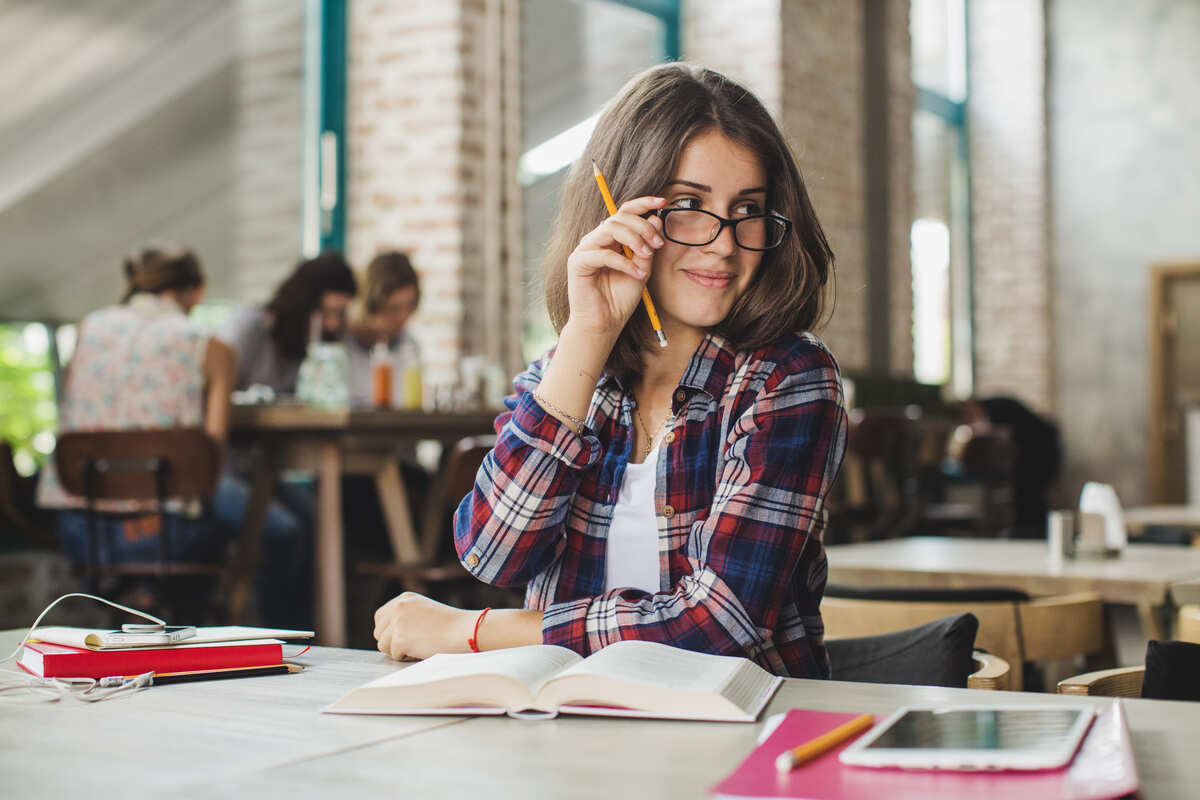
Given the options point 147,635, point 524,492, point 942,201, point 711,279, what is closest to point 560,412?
point 524,492

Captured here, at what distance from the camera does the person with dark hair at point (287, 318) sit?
4.32m

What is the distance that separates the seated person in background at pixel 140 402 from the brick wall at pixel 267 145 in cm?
143

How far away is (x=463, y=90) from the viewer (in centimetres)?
532

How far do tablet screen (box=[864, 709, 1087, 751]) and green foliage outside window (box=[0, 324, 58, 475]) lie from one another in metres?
3.95

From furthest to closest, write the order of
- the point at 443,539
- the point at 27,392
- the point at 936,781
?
1. the point at 27,392
2. the point at 443,539
3. the point at 936,781

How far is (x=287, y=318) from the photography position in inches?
171

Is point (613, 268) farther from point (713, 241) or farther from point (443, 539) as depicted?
point (443, 539)

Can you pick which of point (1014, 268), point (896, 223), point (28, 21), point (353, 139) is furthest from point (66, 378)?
point (1014, 268)

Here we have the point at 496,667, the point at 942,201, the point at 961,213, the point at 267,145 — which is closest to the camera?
the point at 496,667

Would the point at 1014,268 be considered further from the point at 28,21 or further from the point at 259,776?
the point at 259,776

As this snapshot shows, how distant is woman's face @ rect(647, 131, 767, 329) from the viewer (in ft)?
4.75

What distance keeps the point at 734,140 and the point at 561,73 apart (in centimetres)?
504

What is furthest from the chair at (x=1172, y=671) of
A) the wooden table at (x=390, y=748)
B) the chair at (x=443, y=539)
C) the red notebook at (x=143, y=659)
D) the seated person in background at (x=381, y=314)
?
the seated person in background at (x=381, y=314)

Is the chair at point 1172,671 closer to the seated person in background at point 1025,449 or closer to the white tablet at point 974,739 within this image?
the white tablet at point 974,739
